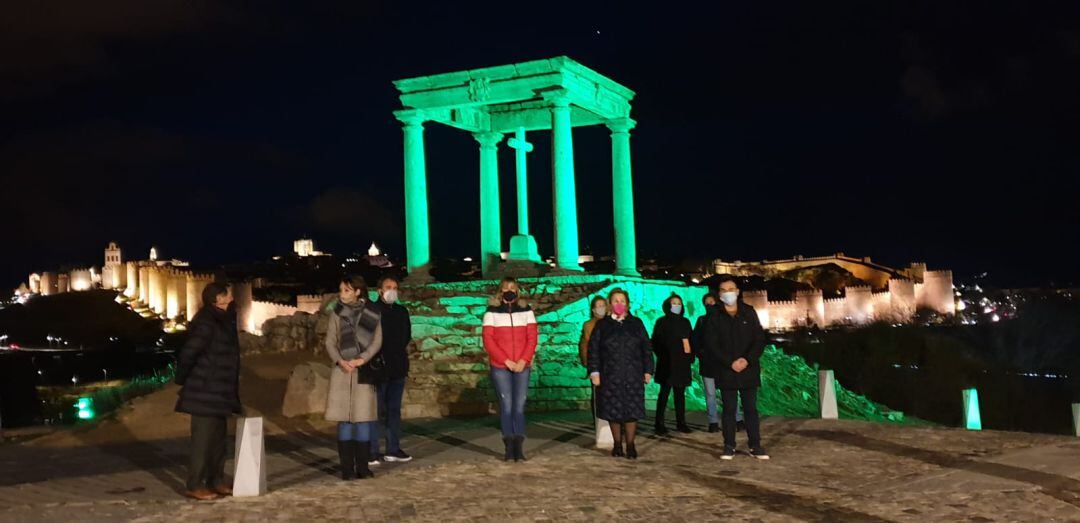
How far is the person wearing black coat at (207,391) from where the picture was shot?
9.75 metres

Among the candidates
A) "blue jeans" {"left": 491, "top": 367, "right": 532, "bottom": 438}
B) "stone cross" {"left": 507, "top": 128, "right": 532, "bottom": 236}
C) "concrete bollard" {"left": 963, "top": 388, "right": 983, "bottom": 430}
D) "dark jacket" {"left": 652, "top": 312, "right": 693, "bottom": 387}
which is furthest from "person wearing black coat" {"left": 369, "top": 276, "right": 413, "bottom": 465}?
"stone cross" {"left": 507, "top": 128, "right": 532, "bottom": 236}

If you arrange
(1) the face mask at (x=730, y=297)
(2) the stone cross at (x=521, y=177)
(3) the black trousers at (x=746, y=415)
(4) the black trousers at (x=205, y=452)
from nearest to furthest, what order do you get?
(4) the black trousers at (x=205, y=452)
(3) the black trousers at (x=746, y=415)
(1) the face mask at (x=730, y=297)
(2) the stone cross at (x=521, y=177)

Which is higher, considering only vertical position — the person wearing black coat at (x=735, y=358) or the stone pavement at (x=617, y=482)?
the person wearing black coat at (x=735, y=358)

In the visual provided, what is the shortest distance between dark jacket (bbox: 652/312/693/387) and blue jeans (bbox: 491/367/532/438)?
3388 mm

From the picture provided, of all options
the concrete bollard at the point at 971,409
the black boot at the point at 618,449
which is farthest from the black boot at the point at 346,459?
the concrete bollard at the point at 971,409

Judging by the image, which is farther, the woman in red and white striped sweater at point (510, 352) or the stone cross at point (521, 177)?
the stone cross at point (521, 177)

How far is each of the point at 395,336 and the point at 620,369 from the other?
2516 millimetres

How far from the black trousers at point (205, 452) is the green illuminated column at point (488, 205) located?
1935 cm

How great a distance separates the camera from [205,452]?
9766 millimetres

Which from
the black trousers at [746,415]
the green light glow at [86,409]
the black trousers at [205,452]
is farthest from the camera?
the green light glow at [86,409]

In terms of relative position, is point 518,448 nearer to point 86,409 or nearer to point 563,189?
point 86,409

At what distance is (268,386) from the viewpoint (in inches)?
765

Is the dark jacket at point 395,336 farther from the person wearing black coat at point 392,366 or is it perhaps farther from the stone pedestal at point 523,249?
the stone pedestal at point 523,249

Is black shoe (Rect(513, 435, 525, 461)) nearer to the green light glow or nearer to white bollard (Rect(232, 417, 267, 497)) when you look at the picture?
white bollard (Rect(232, 417, 267, 497))
